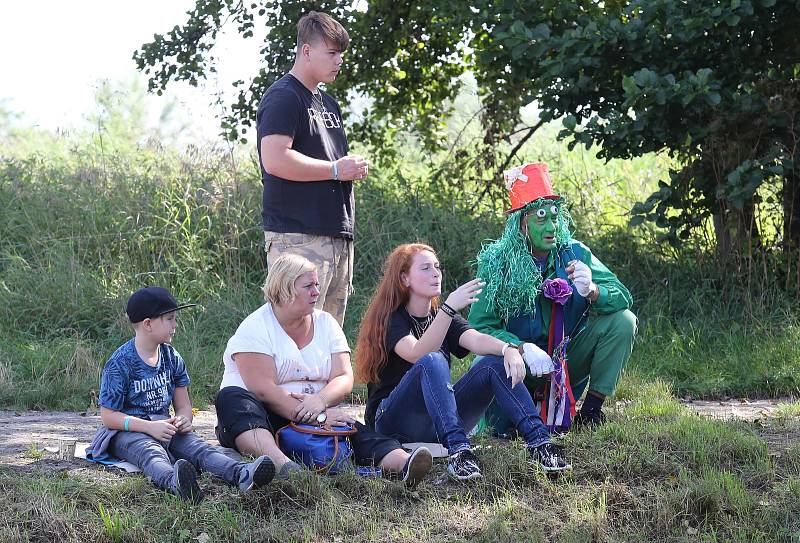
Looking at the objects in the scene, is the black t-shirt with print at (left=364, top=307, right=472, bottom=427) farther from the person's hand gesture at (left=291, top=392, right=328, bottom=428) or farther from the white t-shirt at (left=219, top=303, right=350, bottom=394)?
the person's hand gesture at (left=291, top=392, right=328, bottom=428)

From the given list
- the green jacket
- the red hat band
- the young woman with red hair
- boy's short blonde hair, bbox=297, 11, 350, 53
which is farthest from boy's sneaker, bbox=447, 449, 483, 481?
boy's short blonde hair, bbox=297, 11, 350, 53

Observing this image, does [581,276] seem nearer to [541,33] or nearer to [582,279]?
[582,279]

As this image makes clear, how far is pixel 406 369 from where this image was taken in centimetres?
500

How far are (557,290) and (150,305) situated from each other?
1.91m

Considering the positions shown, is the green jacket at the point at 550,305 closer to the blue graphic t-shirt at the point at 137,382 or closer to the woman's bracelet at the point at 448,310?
the woman's bracelet at the point at 448,310

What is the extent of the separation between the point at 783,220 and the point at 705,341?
1.42m

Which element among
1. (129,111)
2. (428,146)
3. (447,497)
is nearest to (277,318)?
(447,497)

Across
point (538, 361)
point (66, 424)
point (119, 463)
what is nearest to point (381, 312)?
point (538, 361)

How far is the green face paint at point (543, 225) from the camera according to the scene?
510 centimetres

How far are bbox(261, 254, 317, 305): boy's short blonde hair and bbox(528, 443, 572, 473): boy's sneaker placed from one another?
4.22 feet

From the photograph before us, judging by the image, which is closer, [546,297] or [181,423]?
[181,423]

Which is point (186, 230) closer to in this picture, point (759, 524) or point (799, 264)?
point (799, 264)

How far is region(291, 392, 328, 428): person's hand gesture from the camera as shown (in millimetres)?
4652

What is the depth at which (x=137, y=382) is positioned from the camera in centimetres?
471
